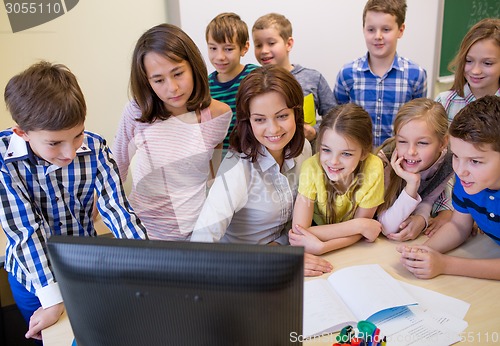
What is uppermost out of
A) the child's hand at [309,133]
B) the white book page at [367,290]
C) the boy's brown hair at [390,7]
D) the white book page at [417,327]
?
the boy's brown hair at [390,7]

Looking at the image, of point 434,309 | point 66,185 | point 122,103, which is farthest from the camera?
point 122,103

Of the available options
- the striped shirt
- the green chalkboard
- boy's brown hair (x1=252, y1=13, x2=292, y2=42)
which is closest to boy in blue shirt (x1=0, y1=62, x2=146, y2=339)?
the striped shirt

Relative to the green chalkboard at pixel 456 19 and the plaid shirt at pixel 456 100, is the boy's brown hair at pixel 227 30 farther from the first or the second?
the green chalkboard at pixel 456 19

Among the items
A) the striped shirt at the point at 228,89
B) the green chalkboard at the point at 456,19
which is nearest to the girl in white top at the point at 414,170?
the striped shirt at the point at 228,89

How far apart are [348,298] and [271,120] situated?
59cm

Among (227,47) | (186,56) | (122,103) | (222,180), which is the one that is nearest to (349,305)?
(222,180)

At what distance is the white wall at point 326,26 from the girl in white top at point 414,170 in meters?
1.33

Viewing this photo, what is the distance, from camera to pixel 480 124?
3.81ft

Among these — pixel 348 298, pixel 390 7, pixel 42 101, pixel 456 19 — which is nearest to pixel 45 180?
pixel 42 101

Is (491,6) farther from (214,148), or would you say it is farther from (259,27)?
(214,148)

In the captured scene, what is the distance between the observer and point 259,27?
2.16 meters

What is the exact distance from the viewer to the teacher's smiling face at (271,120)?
1.38m

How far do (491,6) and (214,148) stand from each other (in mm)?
2984

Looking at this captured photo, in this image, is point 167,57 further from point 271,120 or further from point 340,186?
point 340,186
